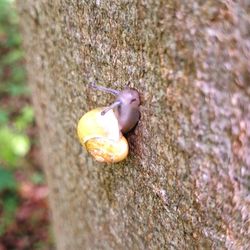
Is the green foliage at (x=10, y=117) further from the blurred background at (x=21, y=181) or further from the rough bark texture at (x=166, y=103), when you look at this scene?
the rough bark texture at (x=166, y=103)

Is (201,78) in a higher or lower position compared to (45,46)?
higher

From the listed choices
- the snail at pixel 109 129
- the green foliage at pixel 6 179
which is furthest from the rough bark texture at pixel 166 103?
the green foliage at pixel 6 179

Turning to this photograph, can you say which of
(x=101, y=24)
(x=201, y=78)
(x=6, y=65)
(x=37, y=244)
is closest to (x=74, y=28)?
(x=101, y=24)

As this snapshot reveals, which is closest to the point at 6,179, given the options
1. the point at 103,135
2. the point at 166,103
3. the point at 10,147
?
the point at 10,147

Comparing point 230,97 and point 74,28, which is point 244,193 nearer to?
point 230,97

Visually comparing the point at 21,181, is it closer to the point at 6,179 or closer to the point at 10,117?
the point at 6,179

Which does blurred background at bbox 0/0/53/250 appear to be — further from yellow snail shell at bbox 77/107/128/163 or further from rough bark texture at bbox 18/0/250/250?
yellow snail shell at bbox 77/107/128/163
